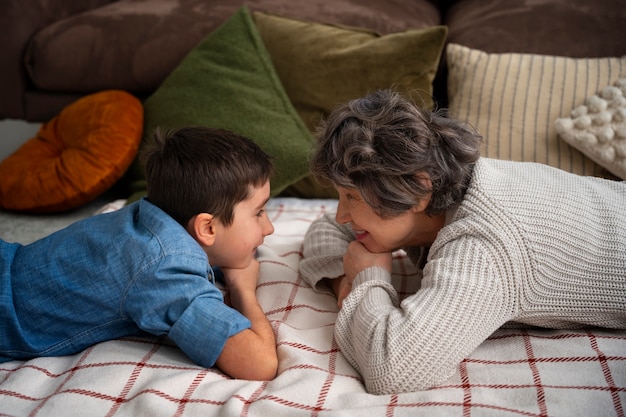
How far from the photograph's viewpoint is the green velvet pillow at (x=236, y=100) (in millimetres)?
1861

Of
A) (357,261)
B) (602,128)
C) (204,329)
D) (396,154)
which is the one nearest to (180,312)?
(204,329)

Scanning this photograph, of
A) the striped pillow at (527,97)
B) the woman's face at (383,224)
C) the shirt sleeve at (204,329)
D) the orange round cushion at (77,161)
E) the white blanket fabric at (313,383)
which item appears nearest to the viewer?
the white blanket fabric at (313,383)

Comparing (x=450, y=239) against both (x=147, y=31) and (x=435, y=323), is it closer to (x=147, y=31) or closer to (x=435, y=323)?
(x=435, y=323)

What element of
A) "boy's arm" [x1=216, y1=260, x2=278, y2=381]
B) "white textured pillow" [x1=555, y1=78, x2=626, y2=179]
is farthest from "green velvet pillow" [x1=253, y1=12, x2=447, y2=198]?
"boy's arm" [x1=216, y1=260, x2=278, y2=381]

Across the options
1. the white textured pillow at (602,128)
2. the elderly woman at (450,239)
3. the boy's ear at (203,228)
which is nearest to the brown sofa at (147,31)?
the white textured pillow at (602,128)

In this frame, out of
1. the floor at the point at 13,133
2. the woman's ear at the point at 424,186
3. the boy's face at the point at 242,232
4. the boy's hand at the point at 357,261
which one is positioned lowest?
the floor at the point at 13,133

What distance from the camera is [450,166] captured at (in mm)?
1180

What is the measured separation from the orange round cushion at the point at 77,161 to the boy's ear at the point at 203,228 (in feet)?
2.51

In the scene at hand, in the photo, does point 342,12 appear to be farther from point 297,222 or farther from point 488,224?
point 488,224

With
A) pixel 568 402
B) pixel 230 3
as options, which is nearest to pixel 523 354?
pixel 568 402

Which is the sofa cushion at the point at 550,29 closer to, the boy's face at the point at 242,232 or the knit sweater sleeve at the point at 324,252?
the knit sweater sleeve at the point at 324,252

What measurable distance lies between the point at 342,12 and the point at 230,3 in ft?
1.25

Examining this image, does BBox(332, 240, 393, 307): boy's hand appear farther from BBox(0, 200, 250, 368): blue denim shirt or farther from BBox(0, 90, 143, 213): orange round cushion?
BBox(0, 90, 143, 213): orange round cushion

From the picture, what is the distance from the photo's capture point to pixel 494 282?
107 centimetres
